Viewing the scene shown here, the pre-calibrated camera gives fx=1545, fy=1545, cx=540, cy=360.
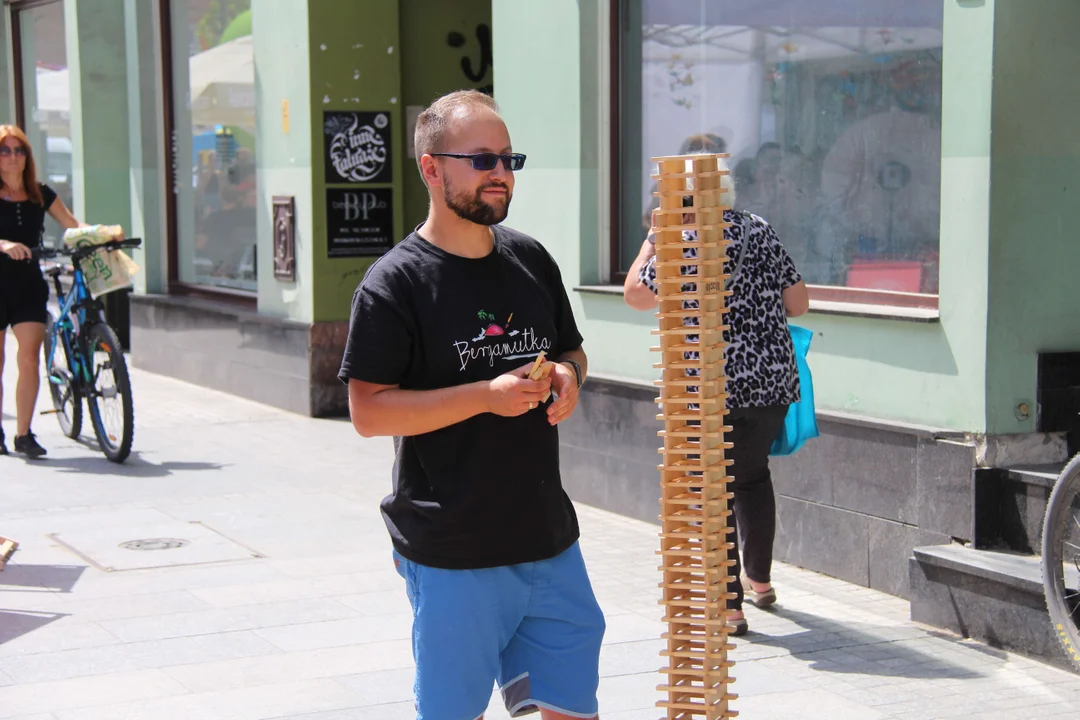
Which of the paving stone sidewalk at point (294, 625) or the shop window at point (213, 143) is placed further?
the shop window at point (213, 143)

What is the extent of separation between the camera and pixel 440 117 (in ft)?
11.2

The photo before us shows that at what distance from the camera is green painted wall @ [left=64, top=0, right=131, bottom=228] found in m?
15.2

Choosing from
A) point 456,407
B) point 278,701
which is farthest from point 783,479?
point 456,407

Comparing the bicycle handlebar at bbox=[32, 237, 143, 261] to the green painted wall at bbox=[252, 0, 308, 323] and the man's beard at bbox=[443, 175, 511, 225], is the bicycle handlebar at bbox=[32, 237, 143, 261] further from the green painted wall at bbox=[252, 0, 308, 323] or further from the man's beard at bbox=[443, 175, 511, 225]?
the man's beard at bbox=[443, 175, 511, 225]

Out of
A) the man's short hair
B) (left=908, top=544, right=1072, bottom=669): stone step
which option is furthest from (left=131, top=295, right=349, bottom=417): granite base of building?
the man's short hair

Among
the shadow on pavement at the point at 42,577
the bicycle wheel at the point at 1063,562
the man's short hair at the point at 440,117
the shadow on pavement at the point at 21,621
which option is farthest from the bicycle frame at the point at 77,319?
the man's short hair at the point at 440,117

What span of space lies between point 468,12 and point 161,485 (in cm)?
472

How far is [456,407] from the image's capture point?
129 inches

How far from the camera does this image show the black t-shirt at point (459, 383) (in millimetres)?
3352

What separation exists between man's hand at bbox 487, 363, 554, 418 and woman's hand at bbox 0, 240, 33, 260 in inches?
257

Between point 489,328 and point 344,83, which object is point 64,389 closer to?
point 344,83

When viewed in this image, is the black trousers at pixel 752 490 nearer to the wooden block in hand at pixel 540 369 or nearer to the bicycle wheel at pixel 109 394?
the wooden block in hand at pixel 540 369

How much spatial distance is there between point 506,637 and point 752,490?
267cm

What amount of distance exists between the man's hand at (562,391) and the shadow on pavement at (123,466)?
20.5 ft
